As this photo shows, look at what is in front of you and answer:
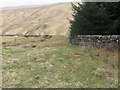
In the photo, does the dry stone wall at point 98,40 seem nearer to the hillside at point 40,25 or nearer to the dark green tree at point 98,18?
the dark green tree at point 98,18

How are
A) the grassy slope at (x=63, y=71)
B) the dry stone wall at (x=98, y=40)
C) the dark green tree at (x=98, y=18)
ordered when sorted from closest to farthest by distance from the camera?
the grassy slope at (x=63, y=71) → the dry stone wall at (x=98, y=40) → the dark green tree at (x=98, y=18)

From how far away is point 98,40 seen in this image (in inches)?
968

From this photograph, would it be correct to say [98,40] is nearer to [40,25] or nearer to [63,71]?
[63,71]

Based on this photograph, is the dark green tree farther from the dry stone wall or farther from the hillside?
the hillside

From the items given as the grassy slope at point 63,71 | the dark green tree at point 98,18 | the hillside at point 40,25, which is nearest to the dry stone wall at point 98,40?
the dark green tree at point 98,18

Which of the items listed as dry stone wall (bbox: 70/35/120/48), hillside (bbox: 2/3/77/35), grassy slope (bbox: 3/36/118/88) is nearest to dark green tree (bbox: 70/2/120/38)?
dry stone wall (bbox: 70/35/120/48)

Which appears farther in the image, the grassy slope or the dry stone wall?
the dry stone wall

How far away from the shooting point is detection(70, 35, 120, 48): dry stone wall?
23.0 meters

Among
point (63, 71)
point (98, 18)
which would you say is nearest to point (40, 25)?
point (98, 18)

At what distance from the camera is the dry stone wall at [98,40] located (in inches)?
904

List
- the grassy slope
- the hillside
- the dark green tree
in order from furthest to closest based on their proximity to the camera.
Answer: the hillside
the dark green tree
the grassy slope

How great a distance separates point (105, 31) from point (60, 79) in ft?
46.6

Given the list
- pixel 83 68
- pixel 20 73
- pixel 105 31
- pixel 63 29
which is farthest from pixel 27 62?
pixel 63 29

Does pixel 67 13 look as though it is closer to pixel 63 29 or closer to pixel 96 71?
pixel 63 29
